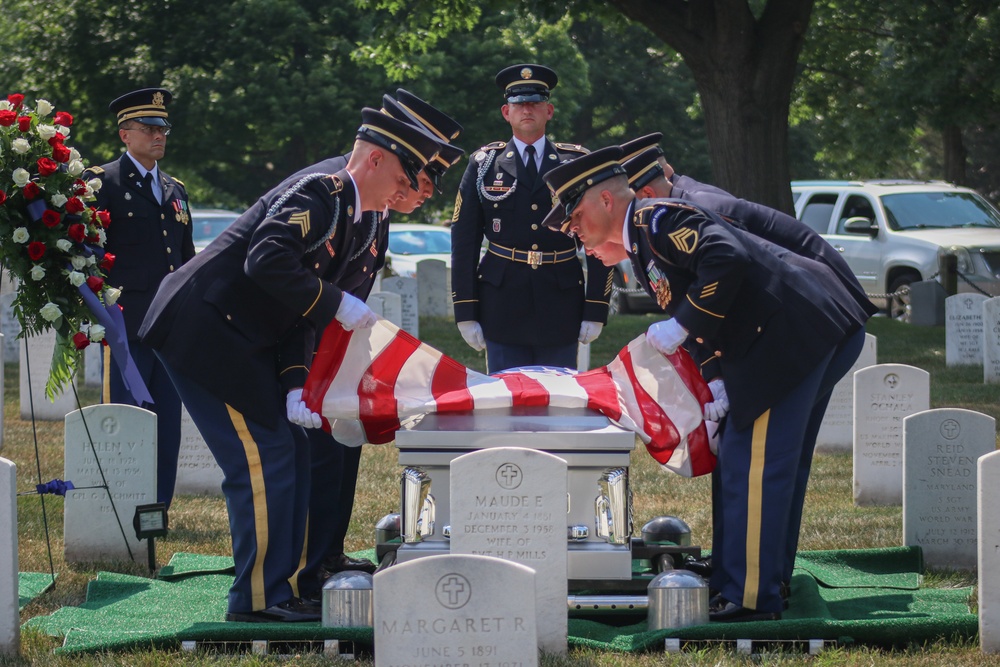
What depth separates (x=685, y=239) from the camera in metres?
4.77

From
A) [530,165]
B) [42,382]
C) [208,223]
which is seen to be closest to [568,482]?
[530,165]

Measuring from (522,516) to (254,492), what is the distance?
108cm

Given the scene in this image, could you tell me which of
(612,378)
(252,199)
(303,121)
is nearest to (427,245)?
(303,121)

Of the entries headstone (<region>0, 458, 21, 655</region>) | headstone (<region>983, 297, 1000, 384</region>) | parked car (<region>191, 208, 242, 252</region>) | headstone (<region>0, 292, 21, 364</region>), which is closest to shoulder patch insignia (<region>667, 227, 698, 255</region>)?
headstone (<region>0, 458, 21, 655</region>)

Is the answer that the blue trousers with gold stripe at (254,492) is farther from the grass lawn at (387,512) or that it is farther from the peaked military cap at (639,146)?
the peaked military cap at (639,146)

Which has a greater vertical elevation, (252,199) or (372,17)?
(372,17)

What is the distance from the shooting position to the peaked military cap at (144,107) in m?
7.02

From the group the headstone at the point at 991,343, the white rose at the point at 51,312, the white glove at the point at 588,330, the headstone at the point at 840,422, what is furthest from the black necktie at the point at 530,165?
the headstone at the point at 991,343

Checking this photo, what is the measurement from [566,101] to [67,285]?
2322 centimetres

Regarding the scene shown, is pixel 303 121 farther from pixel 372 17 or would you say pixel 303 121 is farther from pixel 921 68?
pixel 921 68

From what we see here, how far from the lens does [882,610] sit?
5230 millimetres

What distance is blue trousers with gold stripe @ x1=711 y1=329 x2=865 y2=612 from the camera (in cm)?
491

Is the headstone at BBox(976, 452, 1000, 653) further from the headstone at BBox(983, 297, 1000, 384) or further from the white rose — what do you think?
the headstone at BBox(983, 297, 1000, 384)

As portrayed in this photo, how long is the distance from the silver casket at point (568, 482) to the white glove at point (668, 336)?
0.34m
